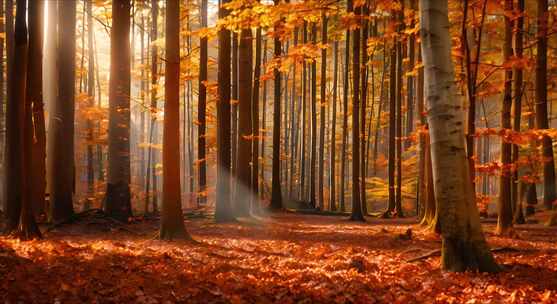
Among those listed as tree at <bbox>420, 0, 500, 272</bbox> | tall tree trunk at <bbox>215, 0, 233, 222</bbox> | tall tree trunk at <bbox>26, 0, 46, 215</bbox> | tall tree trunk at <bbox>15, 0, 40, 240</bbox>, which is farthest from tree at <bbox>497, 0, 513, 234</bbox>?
tall tree trunk at <bbox>26, 0, 46, 215</bbox>

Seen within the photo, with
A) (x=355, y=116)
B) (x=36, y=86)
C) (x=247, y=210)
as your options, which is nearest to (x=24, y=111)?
(x=36, y=86)

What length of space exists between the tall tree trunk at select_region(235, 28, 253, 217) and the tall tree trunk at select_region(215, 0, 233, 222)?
57 centimetres

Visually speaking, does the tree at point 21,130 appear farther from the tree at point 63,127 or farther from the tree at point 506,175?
the tree at point 506,175

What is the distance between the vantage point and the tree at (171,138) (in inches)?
379

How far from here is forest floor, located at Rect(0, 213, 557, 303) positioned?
16.9ft

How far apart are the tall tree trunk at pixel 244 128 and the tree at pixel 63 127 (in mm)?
5086

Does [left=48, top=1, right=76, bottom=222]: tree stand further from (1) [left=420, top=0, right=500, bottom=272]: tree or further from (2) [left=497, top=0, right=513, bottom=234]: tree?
(2) [left=497, top=0, right=513, bottom=234]: tree

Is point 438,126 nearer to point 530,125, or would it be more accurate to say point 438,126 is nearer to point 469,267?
point 469,267

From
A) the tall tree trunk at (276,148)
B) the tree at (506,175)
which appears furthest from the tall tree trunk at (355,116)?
the tree at (506,175)

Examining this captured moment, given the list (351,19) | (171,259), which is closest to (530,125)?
(351,19)

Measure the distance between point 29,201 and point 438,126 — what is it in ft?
24.3

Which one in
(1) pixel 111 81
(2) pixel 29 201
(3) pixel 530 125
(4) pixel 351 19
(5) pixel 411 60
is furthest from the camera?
(3) pixel 530 125

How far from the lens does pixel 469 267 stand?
615 centimetres

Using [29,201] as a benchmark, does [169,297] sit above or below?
below
